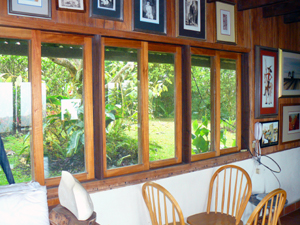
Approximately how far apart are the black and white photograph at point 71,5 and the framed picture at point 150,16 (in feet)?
1.48

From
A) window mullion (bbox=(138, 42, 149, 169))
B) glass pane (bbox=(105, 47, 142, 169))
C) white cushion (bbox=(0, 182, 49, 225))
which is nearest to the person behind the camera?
white cushion (bbox=(0, 182, 49, 225))

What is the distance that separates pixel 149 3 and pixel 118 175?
1397mm

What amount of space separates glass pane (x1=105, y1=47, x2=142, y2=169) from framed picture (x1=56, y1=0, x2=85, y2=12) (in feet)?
1.20

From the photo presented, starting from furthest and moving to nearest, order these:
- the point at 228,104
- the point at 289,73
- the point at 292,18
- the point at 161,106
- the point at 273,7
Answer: the point at 289,73 < the point at 292,18 < the point at 273,7 < the point at 228,104 < the point at 161,106

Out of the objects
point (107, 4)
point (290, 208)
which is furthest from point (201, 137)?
point (290, 208)

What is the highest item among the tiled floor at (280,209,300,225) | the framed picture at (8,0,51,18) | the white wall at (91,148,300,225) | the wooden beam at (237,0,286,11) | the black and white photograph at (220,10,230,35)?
the wooden beam at (237,0,286,11)

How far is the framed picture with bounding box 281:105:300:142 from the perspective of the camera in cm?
382

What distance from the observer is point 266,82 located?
349 centimetres

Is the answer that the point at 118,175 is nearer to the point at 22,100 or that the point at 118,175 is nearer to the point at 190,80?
the point at 22,100

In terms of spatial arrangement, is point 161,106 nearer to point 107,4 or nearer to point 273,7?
point 107,4

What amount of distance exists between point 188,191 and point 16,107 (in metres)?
1.66

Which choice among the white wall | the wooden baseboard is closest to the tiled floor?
the wooden baseboard

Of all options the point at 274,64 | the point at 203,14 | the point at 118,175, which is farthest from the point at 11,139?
the point at 274,64

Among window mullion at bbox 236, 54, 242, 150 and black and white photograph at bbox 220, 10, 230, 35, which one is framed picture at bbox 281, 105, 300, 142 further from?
black and white photograph at bbox 220, 10, 230, 35
